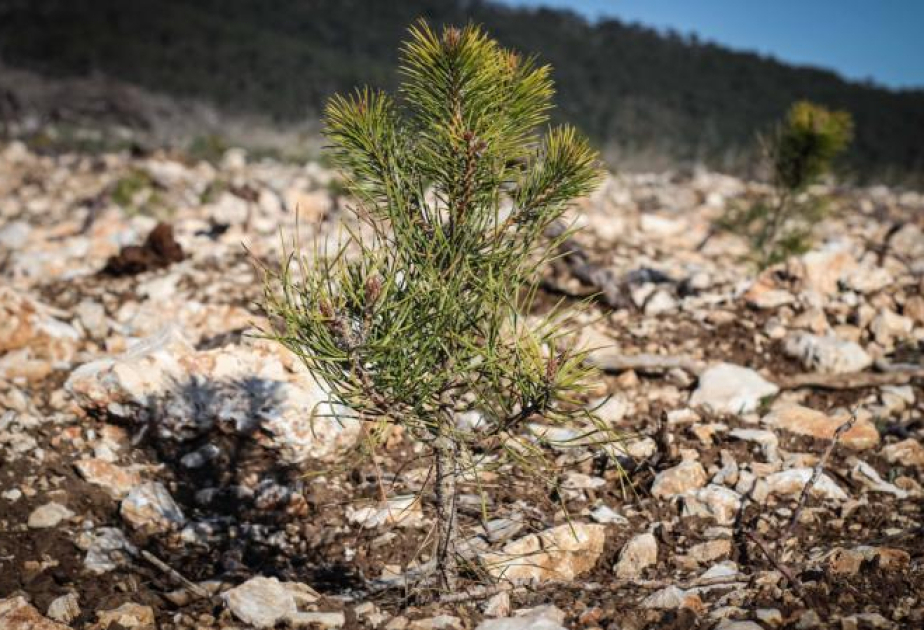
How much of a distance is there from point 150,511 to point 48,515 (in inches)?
16.0

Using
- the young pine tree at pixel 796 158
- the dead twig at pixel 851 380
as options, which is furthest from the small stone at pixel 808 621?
the young pine tree at pixel 796 158

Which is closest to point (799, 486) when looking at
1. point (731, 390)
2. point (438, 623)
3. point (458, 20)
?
point (731, 390)

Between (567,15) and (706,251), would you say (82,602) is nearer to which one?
(706,251)

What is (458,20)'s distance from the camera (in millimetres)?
66625

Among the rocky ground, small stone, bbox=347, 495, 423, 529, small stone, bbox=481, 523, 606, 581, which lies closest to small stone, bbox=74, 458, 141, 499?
the rocky ground

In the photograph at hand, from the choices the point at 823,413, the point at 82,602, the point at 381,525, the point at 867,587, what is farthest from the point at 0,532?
the point at 823,413

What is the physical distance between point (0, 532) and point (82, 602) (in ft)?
2.17

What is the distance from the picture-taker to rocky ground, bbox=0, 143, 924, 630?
225cm

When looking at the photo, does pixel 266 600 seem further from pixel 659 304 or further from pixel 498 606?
pixel 659 304

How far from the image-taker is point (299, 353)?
1878mm

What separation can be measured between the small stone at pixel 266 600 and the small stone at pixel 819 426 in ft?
8.16

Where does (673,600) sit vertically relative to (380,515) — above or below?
above

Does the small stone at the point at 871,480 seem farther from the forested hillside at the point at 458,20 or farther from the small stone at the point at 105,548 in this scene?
the forested hillside at the point at 458,20

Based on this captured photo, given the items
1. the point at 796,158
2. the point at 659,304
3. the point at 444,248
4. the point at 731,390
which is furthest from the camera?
the point at 796,158
